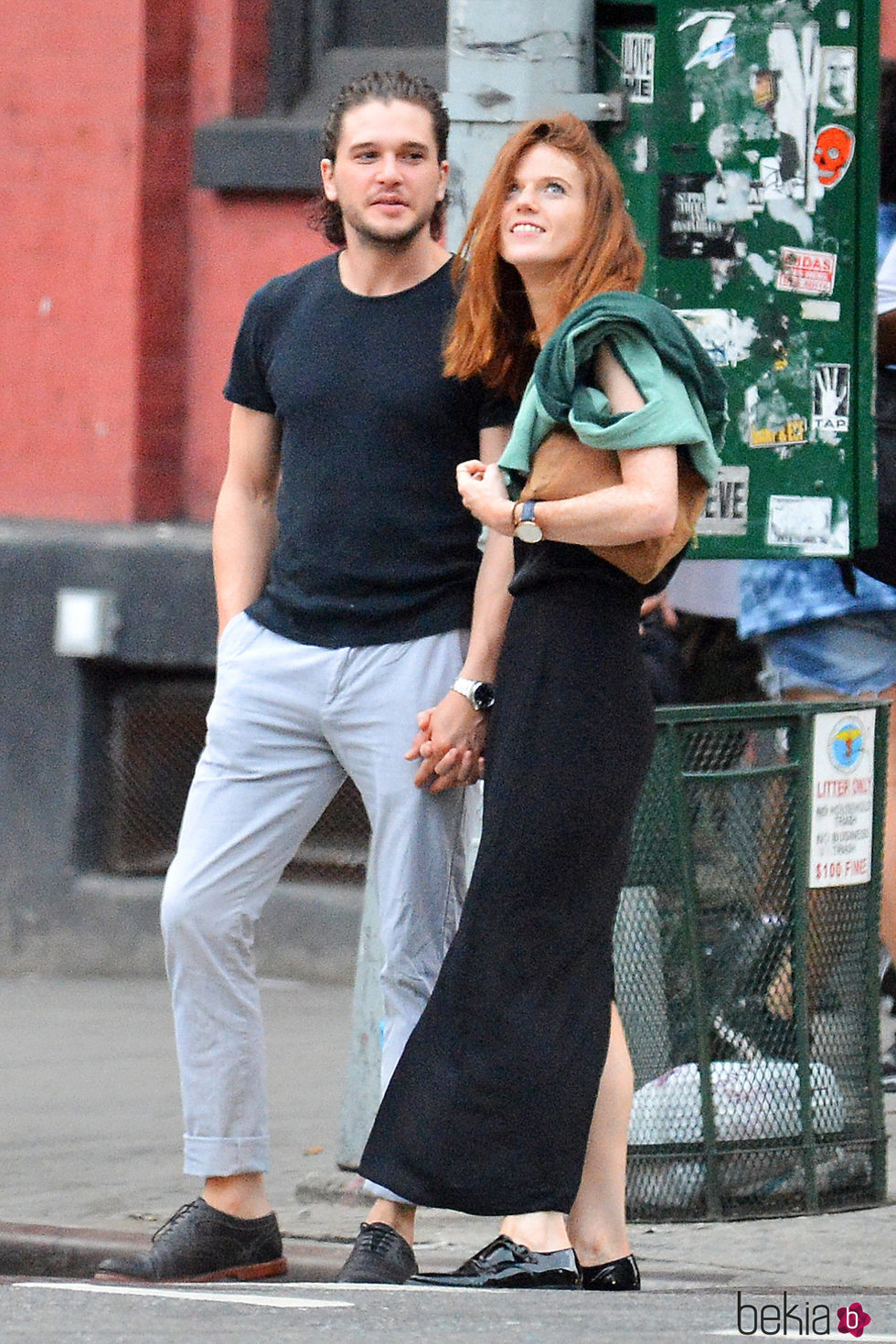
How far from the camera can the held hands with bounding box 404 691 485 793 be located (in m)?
4.48

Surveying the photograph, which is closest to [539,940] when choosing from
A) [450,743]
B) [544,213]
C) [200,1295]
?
[450,743]

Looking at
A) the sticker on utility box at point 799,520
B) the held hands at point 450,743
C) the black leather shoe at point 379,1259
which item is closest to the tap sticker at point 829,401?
the sticker on utility box at point 799,520

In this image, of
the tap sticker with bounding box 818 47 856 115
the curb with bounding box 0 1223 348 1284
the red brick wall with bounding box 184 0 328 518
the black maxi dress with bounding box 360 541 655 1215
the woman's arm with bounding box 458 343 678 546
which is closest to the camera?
the woman's arm with bounding box 458 343 678 546

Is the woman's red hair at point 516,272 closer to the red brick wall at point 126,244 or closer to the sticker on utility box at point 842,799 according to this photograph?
the sticker on utility box at point 842,799

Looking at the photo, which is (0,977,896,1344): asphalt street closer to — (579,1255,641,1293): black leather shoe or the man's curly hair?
(579,1255,641,1293): black leather shoe

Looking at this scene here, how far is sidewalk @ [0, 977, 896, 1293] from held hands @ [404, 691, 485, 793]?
35.9 inches

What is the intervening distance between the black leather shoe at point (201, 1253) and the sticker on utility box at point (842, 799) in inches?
49.3

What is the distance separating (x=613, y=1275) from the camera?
14.5 feet

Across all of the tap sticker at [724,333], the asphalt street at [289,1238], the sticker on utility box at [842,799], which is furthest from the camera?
the tap sticker at [724,333]

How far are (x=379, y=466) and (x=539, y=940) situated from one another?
2.87 feet

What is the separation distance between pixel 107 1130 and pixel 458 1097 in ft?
6.63

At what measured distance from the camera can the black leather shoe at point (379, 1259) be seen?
4.39 m

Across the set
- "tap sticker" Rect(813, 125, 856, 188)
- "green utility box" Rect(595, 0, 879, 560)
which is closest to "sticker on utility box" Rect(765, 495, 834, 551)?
"green utility box" Rect(595, 0, 879, 560)

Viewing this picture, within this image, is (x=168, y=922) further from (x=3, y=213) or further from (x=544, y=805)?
(x=3, y=213)
